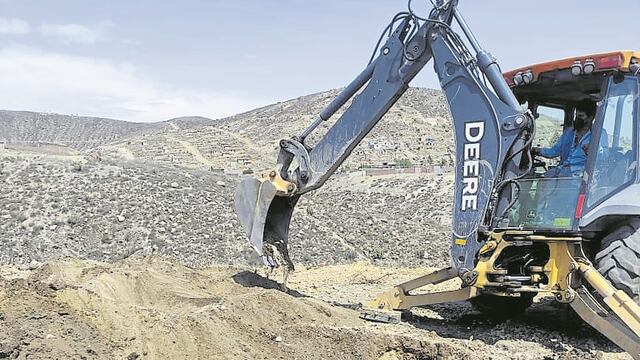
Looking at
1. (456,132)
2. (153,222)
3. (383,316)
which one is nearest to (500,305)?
(383,316)

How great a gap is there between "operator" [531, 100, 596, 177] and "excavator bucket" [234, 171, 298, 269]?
3122 millimetres

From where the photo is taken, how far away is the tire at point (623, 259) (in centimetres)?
628

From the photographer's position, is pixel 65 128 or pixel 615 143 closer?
pixel 615 143

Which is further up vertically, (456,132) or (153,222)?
(456,132)

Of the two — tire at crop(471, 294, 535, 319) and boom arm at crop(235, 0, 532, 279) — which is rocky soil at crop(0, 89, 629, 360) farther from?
boom arm at crop(235, 0, 532, 279)

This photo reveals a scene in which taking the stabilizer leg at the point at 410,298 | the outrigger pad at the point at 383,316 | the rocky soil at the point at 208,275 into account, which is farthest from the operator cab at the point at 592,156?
the outrigger pad at the point at 383,316

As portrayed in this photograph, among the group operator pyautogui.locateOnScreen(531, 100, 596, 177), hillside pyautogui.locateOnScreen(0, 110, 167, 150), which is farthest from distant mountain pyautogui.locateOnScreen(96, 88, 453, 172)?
operator pyautogui.locateOnScreen(531, 100, 596, 177)

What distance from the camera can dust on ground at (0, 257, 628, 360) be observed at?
6215mm

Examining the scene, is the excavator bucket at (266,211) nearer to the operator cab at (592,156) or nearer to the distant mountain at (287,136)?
the operator cab at (592,156)

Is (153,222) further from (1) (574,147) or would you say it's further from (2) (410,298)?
(1) (574,147)

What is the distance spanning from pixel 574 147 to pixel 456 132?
131 cm

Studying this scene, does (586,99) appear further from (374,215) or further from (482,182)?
(374,215)

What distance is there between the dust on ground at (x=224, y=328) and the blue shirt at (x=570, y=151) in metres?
1.83

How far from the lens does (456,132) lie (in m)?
7.32
